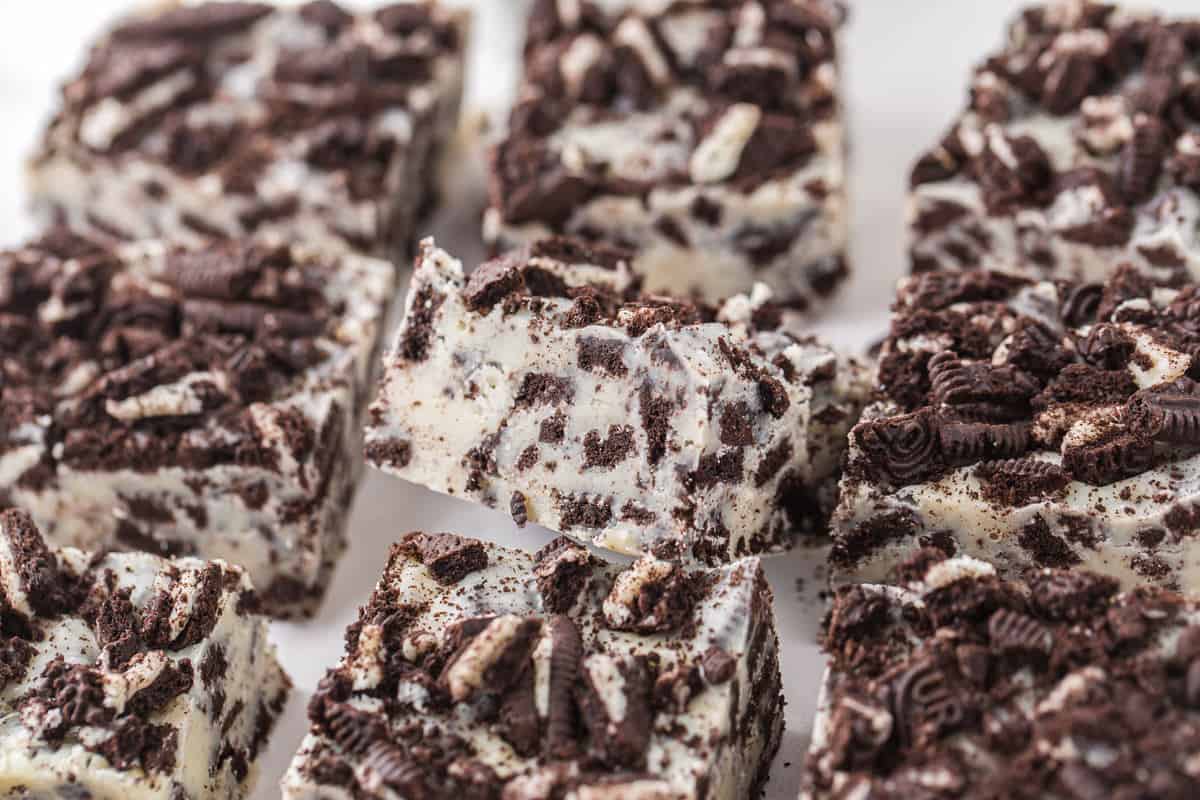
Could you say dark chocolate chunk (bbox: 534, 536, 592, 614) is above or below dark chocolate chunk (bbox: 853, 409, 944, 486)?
below

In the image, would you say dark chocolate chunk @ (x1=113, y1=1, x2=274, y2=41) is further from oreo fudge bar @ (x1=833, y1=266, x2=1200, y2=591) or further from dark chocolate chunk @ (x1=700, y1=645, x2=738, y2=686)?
dark chocolate chunk @ (x1=700, y1=645, x2=738, y2=686)

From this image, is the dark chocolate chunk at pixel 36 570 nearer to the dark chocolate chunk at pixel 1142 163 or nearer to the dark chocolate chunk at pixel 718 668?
the dark chocolate chunk at pixel 718 668

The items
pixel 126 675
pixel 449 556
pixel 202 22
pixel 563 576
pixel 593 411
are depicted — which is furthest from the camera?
pixel 202 22

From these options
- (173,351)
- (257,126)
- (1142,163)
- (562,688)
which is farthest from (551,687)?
(257,126)

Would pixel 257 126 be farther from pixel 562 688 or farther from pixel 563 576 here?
pixel 562 688

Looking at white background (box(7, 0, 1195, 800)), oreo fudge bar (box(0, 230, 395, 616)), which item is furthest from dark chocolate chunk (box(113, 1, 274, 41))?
oreo fudge bar (box(0, 230, 395, 616))

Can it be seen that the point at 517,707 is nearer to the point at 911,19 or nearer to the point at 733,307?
the point at 733,307
